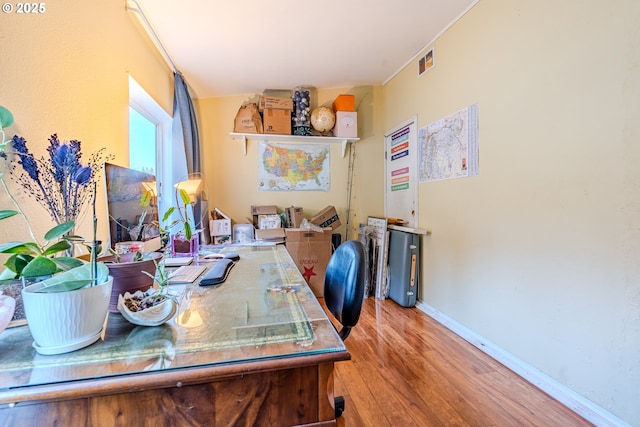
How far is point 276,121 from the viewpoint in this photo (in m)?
3.20

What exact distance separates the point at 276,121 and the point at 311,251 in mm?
1535

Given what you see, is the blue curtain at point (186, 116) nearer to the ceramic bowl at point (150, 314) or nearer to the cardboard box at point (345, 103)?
the cardboard box at point (345, 103)

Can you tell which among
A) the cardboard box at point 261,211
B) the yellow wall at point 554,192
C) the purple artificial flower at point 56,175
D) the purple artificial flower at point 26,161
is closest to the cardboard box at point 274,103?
the cardboard box at point 261,211

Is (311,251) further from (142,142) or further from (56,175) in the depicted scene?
(56,175)

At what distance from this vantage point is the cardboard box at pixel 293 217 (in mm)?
3275

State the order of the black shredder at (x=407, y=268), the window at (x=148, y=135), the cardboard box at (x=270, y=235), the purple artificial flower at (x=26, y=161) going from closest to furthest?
the purple artificial flower at (x=26, y=161) → the window at (x=148, y=135) → the black shredder at (x=407, y=268) → the cardboard box at (x=270, y=235)

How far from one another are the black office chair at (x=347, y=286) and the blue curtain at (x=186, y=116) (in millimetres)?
2039

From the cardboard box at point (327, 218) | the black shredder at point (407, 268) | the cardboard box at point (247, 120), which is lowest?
the black shredder at point (407, 268)

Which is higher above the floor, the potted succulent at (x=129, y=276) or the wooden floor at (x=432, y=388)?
the potted succulent at (x=129, y=276)

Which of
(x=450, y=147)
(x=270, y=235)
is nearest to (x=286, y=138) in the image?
(x=270, y=235)

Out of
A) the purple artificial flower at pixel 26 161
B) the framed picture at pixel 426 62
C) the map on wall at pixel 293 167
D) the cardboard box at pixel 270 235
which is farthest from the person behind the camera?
the map on wall at pixel 293 167

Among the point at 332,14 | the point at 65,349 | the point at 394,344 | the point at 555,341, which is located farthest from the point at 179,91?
the point at 555,341

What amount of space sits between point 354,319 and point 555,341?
1270mm

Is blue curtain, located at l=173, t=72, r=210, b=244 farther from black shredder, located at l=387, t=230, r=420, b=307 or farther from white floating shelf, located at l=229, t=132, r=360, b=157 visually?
black shredder, located at l=387, t=230, r=420, b=307
